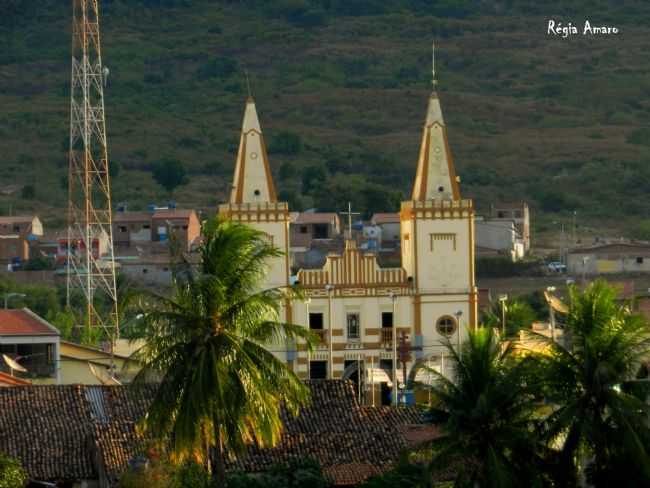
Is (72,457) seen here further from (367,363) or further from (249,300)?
(367,363)

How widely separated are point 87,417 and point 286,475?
5937 mm

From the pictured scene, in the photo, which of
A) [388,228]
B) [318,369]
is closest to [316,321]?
[318,369]

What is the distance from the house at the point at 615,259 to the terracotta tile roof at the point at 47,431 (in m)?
66.8

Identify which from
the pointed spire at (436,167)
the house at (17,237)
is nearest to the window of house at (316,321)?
the pointed spire at (436,167)

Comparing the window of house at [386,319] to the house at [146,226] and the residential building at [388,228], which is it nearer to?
the residential building at [388,228]

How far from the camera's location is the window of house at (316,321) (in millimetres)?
72150

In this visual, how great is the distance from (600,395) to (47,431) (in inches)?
495

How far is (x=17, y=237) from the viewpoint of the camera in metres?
128

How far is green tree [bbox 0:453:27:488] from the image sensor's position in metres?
43.5

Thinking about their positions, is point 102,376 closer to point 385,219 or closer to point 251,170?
point 251,170

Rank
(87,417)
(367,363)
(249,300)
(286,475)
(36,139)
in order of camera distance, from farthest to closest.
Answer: (36,139) → (367,363) → (87,417) → (286,475) → (249,300)

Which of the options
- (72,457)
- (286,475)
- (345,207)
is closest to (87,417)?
(72,457)

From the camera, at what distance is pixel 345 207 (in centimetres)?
14188

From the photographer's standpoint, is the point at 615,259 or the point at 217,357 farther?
the point at 615,259
